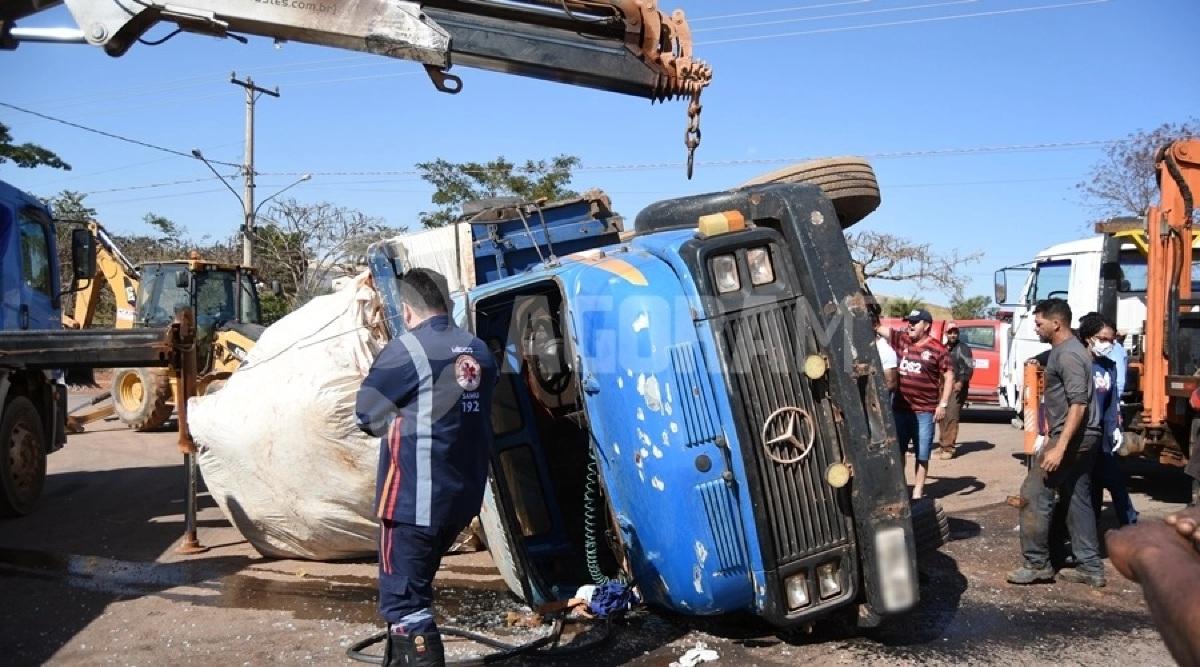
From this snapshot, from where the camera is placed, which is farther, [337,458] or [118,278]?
[118,278]

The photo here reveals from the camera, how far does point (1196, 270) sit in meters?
10.4

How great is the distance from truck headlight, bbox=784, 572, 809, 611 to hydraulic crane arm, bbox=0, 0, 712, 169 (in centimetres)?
301

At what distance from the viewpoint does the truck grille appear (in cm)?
414

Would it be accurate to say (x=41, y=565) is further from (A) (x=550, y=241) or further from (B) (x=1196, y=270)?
(B) (x=1196, y=270)

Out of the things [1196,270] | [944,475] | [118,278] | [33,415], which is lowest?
[944,475]

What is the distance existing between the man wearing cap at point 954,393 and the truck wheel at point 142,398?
11107 mm

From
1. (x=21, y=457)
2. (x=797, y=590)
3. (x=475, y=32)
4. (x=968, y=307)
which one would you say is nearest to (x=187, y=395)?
(x=21, y=457)

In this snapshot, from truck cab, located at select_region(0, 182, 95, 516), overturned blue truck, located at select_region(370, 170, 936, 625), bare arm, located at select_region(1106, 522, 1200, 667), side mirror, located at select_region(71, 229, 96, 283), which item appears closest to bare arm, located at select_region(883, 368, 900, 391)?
overturned blue truck, located at select_region(370, 170, 936, 625)

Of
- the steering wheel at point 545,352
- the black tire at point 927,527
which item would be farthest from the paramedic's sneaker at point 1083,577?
the steering wheel at point 545,352

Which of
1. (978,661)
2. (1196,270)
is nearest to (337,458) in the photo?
(978,661)

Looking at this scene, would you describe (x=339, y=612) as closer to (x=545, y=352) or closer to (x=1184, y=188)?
(x=545, y=352)

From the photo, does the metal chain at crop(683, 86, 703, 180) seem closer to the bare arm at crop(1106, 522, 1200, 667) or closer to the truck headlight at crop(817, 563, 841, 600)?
the truck headlight at crop(817, 563, 841, 600)

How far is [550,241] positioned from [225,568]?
333 centimetres

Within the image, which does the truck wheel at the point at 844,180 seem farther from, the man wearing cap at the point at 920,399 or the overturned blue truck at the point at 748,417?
the man wearing cap at the point at 920,399
